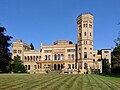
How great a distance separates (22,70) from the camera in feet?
252

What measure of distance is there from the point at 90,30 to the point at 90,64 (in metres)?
10.5

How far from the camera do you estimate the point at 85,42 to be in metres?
81.6

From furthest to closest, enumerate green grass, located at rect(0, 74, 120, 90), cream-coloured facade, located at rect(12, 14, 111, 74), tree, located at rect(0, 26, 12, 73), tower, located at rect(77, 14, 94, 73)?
cream-coloured facade, located at rect(12, 14, 111, 74) < tower, located at rect(77, 14, 94, 73) < tree, located at rect(0, 26, 12, 73) < green grass, located at rect(0, 74, 120, 90)

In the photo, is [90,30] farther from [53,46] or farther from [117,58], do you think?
[117,58]

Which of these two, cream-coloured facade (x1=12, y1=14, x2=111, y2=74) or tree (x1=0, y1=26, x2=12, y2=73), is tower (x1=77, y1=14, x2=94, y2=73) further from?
tree (x1=0, y1=26, x2=12, y2=73)

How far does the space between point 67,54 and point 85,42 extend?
7.77 m

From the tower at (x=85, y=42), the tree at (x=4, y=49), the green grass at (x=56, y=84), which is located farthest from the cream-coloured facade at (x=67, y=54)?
the green grass at (x=56, y=84)

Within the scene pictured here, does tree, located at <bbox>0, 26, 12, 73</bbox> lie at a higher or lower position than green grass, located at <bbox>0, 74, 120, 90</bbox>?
higher

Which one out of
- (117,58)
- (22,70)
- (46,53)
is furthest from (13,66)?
(117,58)

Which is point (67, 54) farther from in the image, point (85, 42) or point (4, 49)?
point (4, 49)

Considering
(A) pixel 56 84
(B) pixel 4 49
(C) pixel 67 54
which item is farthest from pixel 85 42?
(A) pixel 56 84

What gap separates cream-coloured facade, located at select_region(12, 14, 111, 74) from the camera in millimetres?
80938

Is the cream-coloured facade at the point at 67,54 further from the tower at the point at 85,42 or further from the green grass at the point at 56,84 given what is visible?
the green grass at the point at 56,84

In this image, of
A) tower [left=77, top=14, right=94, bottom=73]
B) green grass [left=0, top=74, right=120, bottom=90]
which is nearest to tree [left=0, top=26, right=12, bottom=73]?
green grass [left=0, top=74, right=120, bottom=90]
